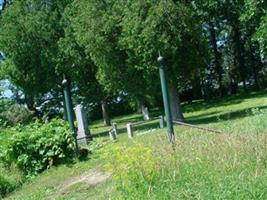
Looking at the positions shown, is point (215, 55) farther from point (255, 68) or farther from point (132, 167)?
point (132, 167)

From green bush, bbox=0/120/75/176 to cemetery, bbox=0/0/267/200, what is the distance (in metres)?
0.02

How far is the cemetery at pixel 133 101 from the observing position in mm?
7773

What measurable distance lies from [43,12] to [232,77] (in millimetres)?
24105

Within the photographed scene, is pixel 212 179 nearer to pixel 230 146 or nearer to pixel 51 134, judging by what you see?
pixel 230 146

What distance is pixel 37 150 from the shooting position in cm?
1368

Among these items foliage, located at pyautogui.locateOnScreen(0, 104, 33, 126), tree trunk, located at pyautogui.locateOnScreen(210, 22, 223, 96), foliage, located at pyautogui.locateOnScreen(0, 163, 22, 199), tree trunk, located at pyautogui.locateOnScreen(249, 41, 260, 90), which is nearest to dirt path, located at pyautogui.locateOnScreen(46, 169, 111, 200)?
foliage, located at pyautogui.locateOnScreen(0, 163, 22, 199)

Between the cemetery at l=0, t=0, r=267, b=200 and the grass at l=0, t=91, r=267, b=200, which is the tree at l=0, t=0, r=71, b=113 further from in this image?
the grass at l=0, t=91, r=267, b=200

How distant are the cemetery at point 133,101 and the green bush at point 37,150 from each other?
25mm

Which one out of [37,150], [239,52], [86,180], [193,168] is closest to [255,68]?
[239,52]

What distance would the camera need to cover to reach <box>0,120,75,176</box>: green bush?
13648 millimetres

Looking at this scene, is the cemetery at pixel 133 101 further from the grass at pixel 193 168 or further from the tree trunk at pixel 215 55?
the tree trunk at pixel 215 55

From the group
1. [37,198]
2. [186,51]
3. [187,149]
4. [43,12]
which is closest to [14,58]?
[43,12]

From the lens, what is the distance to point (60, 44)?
1275 inches

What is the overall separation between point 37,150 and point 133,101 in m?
30.1
